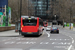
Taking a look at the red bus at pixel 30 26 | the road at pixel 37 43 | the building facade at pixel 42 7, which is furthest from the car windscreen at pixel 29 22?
the building facade at pixel 42 7

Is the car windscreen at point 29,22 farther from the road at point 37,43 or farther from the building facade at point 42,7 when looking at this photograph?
the building facade at point 42,7

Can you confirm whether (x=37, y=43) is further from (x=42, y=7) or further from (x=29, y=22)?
(x=42, y=7)

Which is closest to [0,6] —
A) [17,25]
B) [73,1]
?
[17,25]

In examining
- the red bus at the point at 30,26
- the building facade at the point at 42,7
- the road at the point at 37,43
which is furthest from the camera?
the building facade at the point at 42,7

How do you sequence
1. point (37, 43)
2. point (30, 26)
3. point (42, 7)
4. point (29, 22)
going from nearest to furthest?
point (37, 43), point (30, 26), point (29, 22), point (42, 7)

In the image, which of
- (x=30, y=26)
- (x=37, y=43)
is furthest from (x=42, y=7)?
(x=37, y=43)

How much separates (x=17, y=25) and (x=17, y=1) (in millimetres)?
27991

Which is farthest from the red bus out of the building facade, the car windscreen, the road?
the building facade

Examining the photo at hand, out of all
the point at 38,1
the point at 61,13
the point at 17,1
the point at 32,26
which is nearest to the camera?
the point at 32,26

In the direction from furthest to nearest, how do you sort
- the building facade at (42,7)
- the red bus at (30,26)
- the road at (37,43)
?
the building facade at (42,7) < the red bus at (30,26) < the road at (37,43)

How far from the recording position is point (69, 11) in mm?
74875

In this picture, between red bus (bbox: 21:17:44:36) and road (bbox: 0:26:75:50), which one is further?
red bus (bbox: 21:17:44:36)

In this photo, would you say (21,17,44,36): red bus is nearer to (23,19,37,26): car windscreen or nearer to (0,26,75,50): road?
(23,19,37,26): car windscreen

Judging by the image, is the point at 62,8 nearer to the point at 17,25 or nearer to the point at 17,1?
the point at 17,1
